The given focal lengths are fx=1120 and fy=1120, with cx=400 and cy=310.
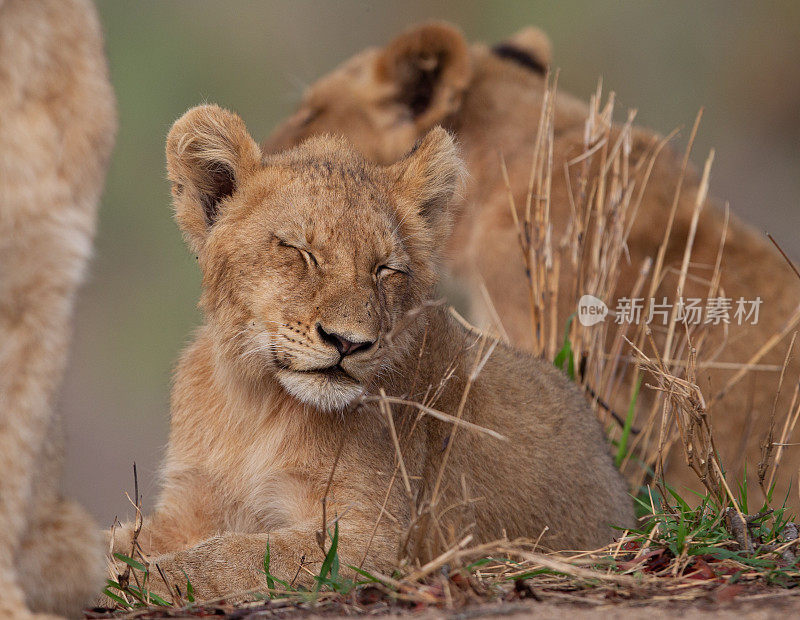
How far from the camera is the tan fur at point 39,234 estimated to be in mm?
2260

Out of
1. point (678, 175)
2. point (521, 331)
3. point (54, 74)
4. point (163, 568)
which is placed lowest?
point (163, 568)

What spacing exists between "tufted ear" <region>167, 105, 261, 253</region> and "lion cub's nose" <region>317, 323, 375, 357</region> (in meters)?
0.67

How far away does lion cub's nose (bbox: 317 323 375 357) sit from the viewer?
3064 millimetres

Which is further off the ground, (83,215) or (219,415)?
(83,215)

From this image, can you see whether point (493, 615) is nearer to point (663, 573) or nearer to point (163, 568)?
point (663, 573)

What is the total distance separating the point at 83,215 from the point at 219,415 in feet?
4.54

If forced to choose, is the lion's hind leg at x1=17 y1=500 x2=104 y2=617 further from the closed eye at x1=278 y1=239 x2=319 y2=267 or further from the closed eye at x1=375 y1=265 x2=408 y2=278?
the closed eye at x1=375 y1=265 x2=408 y2=278

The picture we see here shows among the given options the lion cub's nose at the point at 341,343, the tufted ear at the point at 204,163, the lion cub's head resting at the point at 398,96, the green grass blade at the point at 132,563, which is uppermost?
the lion cub's head resting at the point at 398,96

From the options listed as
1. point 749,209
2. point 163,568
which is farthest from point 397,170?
point 749,209

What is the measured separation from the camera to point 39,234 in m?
2.29

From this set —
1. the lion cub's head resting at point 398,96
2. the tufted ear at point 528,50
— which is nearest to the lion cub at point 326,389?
the lion cub's head resting at point 398,96

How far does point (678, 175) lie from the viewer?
19.3ft

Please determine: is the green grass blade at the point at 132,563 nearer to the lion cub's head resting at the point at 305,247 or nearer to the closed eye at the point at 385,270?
the lion cub's head resting at the point at 305,247

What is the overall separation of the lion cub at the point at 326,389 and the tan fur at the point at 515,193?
1579 mm
